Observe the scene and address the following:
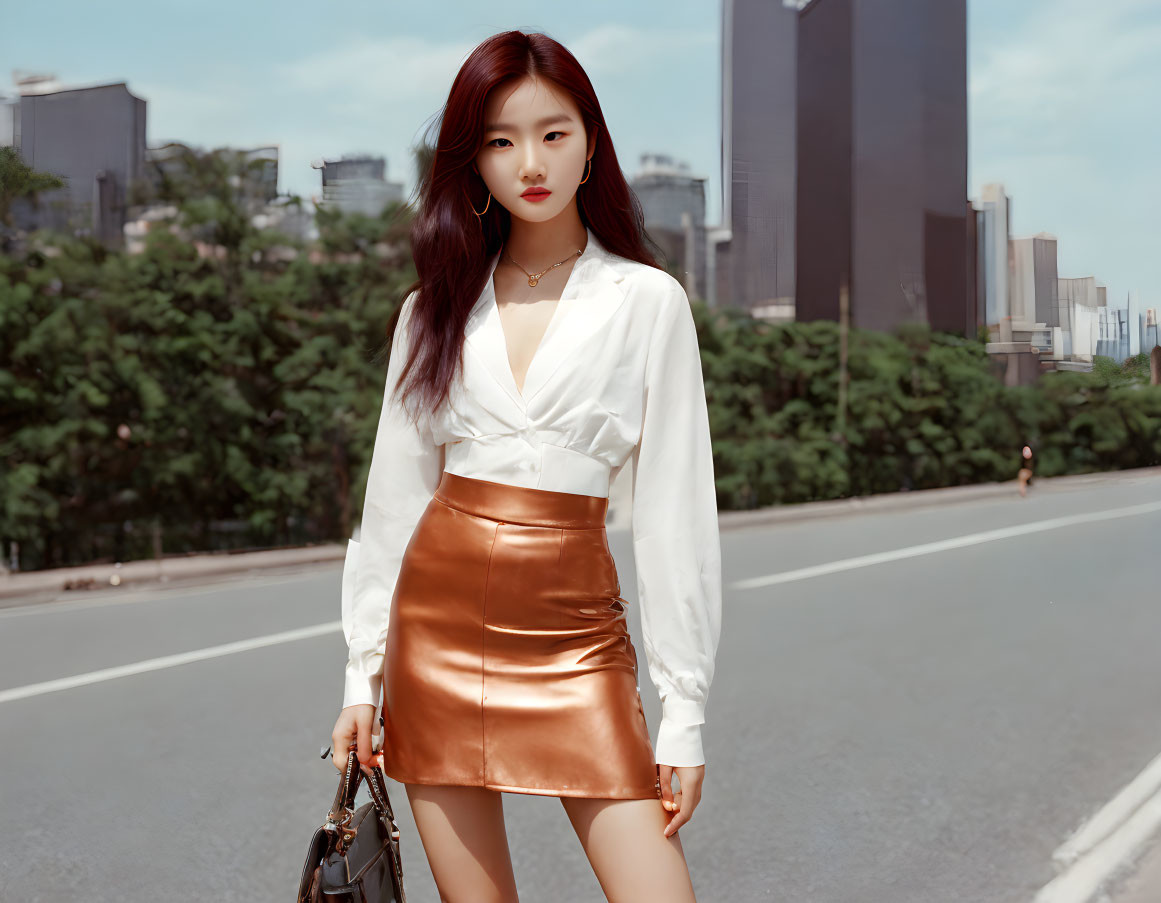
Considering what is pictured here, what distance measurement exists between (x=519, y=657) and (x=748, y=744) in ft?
12.4

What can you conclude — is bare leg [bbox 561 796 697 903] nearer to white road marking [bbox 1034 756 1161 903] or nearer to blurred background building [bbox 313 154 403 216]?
white road marking [bbox 1034 756 1161 903]

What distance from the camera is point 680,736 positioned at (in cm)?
175

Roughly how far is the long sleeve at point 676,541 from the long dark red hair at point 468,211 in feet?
0.85

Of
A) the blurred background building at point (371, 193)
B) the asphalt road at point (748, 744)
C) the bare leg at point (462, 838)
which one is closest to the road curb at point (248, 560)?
the asphalt road at point (748, 744)

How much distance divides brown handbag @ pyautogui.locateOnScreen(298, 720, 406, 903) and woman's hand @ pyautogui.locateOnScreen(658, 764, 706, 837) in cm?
49

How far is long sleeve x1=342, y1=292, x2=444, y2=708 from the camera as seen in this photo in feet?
6.37

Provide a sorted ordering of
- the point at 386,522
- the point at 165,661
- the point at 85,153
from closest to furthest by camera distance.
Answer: the point at 386,522 < the point at 165,661 < the point at 85,153

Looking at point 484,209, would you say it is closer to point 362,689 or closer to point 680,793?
point 362,689

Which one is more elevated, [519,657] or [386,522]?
[386,522]

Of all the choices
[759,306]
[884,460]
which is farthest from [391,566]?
[884,460]

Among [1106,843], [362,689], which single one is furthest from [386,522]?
[1106,843]

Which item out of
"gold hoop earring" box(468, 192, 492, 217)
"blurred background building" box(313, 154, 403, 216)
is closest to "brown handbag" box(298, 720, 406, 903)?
"gold hoop earring" box(468, 192, 492, 217)

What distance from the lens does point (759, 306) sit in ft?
61.7

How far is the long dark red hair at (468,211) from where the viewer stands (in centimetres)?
187
